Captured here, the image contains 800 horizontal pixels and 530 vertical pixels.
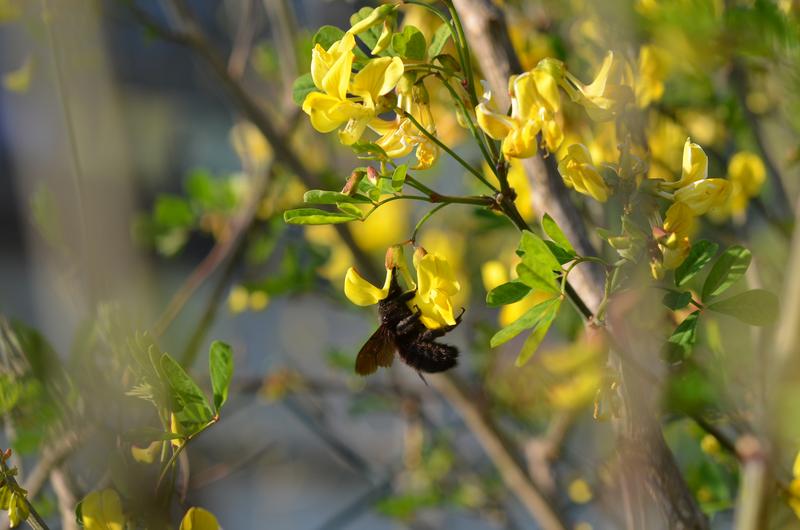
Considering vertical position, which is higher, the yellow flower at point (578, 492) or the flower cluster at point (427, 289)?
the flower cluster at point (427, 289)

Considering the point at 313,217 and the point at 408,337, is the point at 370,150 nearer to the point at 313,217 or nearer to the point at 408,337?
the point at 313,217

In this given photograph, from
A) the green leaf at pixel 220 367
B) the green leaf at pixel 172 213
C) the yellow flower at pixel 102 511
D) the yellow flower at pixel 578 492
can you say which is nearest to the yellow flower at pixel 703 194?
the green leaf at pixel 220 367

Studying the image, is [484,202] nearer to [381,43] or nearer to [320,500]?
[381,43]

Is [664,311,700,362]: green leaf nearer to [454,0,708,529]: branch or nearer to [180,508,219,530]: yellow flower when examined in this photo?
[454,0,708,529]: branch

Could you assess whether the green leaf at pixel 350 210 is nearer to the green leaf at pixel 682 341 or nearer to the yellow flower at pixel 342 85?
the yellow flower at pixel 342 85

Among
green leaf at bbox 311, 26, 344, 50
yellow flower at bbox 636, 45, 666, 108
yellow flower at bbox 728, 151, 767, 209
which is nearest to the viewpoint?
green leaf at bbox 311, 26, 344, 50

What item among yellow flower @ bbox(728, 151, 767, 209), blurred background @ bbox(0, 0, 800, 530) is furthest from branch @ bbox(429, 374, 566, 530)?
yellow flower @ bbox(728, 151, 767, 209)
